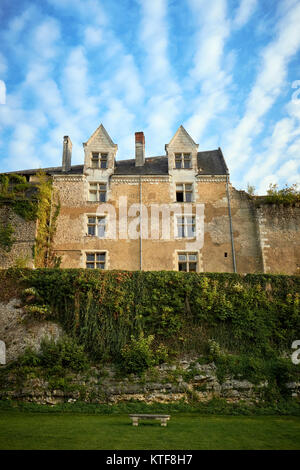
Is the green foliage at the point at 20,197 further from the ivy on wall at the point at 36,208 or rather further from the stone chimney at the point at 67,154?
the stone chimney at the point at 67,154

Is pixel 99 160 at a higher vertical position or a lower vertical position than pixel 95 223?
higher

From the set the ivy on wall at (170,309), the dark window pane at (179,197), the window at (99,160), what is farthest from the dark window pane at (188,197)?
the ivy on wall at (170,309)

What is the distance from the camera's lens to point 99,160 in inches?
839

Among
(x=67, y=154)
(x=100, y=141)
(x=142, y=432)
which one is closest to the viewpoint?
(x=142, y=432)

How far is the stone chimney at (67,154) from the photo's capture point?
70.4 ft

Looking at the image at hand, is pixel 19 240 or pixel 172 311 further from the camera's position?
pixel 19 240

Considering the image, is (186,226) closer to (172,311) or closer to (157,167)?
(157,167)

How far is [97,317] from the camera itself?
43.5ft

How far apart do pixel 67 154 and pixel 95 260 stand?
705 cm

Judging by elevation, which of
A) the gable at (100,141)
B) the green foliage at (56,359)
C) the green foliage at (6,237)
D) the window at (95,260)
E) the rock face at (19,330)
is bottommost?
the green foliage at (56,359)

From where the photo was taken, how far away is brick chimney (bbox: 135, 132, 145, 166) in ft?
73.5

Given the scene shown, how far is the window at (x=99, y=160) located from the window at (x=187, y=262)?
23.3 ft

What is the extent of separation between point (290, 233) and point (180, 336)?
9735 mm

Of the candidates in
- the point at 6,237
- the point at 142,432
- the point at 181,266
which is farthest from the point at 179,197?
the point at 142,432
